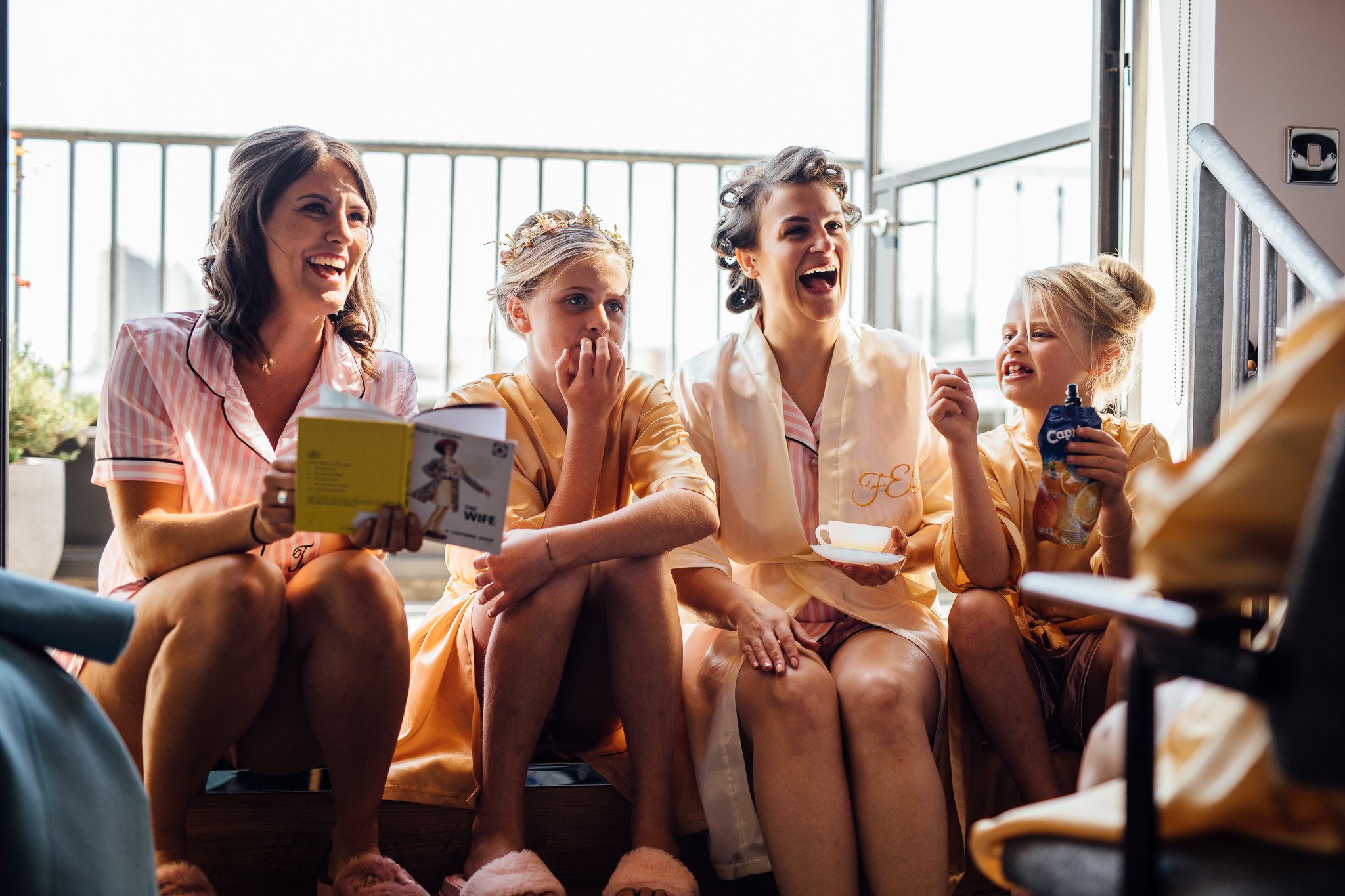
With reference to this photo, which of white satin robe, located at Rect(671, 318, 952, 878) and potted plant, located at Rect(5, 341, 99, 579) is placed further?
potted plant, located at Rect(5, 341, 99, 579)

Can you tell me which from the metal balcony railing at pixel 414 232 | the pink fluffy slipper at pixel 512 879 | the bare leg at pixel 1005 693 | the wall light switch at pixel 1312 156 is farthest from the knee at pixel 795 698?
the metal balcony railing at pixel 414 232

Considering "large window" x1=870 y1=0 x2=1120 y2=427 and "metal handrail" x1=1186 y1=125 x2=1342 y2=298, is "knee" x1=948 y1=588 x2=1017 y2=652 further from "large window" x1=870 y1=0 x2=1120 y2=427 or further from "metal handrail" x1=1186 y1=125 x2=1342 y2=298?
"large window" x1=870 y1=0 x2=1120 y2=427

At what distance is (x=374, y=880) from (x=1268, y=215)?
1638 mm

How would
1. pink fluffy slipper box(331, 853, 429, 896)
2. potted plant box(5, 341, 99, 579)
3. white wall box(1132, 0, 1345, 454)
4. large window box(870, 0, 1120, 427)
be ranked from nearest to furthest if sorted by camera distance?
pink fluffy slipper box(331, 853, 429, 896), white wall box(1132, 0, 1345, 454), large window box(870, 0, 1120, 427), potted plant box(5, 341, 99, 579)

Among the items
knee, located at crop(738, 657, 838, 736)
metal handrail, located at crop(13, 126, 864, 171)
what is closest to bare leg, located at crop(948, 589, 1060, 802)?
knee, located at crop(738, 657, 838, 736)

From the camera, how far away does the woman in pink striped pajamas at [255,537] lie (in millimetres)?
1354

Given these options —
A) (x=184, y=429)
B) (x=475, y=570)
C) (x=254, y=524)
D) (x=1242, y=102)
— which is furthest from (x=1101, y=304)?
(x=184, y=429)

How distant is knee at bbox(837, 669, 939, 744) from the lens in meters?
1.47

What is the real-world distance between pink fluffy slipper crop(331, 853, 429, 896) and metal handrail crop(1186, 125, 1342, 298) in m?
1.43

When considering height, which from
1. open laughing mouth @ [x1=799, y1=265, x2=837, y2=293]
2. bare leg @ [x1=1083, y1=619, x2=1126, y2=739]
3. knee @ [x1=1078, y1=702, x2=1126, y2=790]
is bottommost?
bare leg @ [x1=1083, y1=619, x2=1126, y2=739]

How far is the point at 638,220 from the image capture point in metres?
4.05

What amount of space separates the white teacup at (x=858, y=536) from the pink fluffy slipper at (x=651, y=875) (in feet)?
1.77

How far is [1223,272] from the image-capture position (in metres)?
1.84

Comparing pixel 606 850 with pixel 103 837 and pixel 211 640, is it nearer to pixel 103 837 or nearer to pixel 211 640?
pixel 211 640
